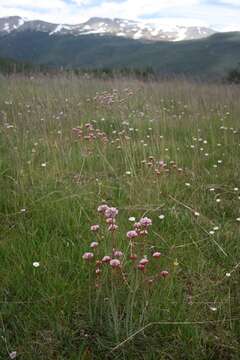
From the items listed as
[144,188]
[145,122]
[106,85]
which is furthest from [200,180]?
[106,85]

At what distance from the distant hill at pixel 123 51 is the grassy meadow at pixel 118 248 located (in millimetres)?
93844

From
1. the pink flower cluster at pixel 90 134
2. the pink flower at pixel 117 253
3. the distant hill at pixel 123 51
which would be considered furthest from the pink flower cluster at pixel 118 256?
the distant hill at pixel 123 51

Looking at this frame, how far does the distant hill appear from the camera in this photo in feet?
375

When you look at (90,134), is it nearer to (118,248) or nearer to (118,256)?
(118,248)

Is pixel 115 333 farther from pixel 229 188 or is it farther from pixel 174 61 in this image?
pixel 174 61

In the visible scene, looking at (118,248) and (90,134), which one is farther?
(90,134)

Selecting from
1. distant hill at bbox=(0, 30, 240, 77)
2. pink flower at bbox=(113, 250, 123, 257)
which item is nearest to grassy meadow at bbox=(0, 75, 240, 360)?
pink flower at bbox=(113, 250, 123, 257)

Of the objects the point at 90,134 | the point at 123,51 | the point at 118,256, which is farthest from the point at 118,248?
the point at 123,51

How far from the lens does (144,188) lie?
144 inches

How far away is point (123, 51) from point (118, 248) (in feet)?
516

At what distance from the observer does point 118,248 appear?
8.85 ft

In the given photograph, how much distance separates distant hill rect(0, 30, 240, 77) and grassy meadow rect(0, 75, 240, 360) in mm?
93844

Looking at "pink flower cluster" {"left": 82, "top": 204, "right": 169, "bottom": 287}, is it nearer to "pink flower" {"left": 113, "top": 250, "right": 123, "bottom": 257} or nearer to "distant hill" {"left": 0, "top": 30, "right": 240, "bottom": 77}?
"pink flower" {"left": 113, "top": 250, "right": 123, "bottom": 257}

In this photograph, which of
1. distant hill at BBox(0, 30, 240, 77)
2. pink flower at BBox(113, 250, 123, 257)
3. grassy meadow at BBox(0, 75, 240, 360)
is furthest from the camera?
distant hill at BBox(0, 30, 240, 77)
